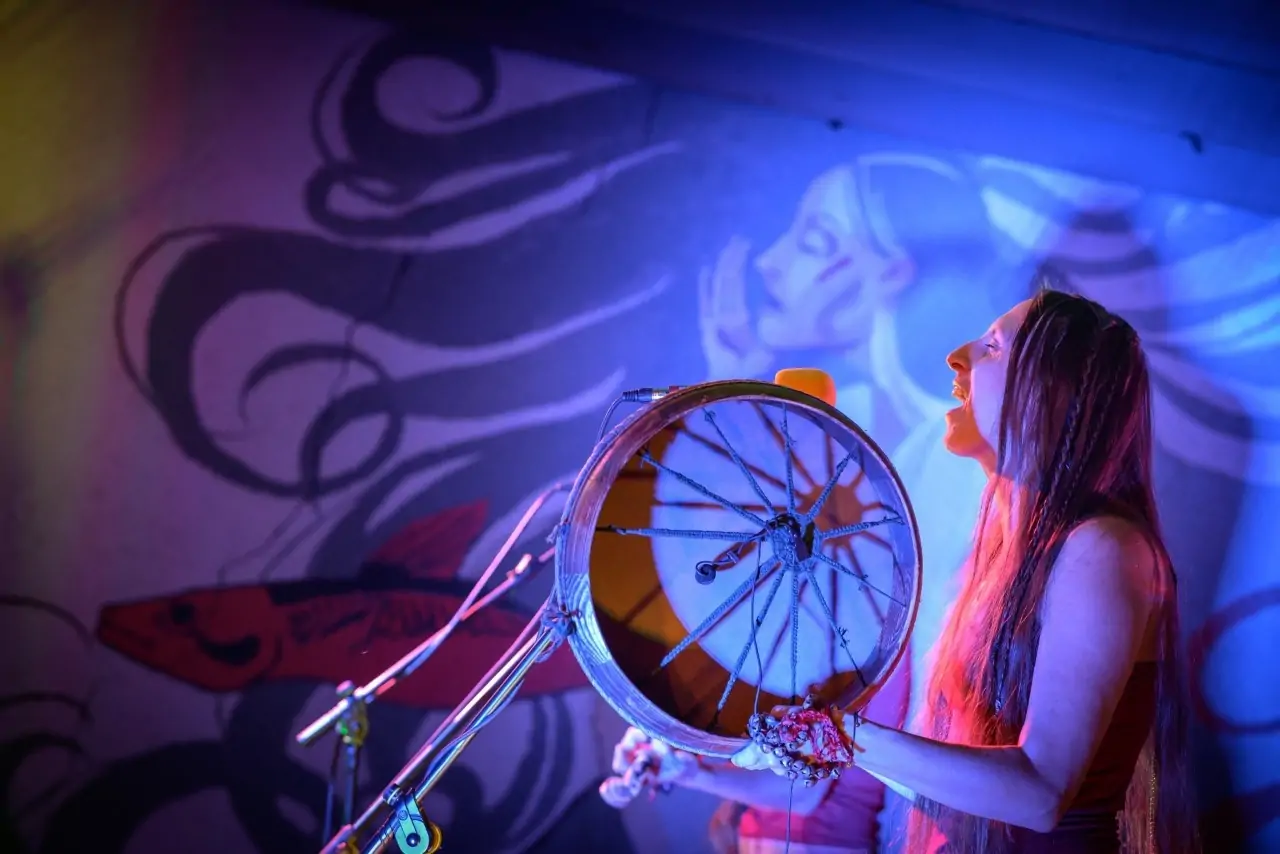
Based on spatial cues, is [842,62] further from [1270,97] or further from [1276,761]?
[1276,761]

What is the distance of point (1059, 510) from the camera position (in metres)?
1.21

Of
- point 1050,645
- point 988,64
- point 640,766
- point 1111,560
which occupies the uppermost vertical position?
point 988,64

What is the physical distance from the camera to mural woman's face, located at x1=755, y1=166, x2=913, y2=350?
2.09 m

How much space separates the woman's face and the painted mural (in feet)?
2.32

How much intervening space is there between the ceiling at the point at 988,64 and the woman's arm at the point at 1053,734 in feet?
4.06

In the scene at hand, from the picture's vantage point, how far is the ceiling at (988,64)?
1729 millimetres

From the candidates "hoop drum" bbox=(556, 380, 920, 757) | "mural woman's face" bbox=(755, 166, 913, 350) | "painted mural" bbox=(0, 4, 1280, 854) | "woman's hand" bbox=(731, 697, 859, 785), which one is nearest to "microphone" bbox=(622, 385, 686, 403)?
"hoop drum" bbox=(556, 380, 920, 757)

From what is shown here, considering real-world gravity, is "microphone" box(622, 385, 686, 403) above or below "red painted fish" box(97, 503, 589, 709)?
above

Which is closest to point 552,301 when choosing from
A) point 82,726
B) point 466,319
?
point 466,319

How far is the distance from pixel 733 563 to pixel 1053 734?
44cm

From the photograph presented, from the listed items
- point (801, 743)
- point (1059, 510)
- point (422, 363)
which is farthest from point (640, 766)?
point (422, 363)

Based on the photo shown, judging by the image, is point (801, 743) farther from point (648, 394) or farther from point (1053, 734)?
point (648, 394)

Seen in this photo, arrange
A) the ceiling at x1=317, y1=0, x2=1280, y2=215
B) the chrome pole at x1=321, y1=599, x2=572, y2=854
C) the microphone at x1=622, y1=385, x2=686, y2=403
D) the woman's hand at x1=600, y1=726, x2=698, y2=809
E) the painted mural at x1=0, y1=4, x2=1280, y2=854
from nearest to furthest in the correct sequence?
the chrome pole at x1=321, y1=599, x2=572, y2=854, the microphone at x1=622, y1=385, x2=686, y2=403, the woman's hand at x1=600, y1=726, x2=698, y2=809, the ceiling at x1=317, y1=0, x2=1280, y2=215, the painted mural at x1=0, y1=4, x2=1280, y2=854

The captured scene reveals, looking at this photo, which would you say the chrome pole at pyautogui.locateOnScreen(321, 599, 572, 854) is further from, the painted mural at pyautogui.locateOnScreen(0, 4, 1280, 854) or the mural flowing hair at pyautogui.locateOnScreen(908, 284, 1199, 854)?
the painted mural at pyautogui.locateOnScreen(0, 4, 1280, 854)
